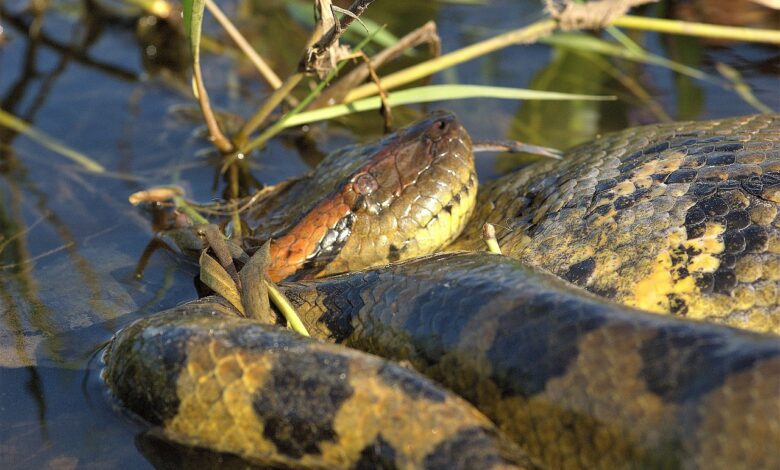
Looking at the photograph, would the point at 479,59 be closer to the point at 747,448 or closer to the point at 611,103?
the point at 611,103

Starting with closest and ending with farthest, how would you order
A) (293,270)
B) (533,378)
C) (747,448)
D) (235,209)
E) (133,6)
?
(747,448) → (533,378) → (293,270) → (235,209) → (133,6)

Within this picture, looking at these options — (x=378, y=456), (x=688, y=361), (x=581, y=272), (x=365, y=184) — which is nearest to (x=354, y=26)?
(x=365, y=184)

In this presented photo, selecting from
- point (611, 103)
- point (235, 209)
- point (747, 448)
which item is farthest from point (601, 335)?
point (611, 103)

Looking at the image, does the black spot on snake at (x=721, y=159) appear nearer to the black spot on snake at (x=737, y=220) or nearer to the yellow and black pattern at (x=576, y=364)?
the black spot on snake at (x=737, y=220)

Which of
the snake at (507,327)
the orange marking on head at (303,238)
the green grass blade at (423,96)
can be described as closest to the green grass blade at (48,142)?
the green grass blade at (423,96)

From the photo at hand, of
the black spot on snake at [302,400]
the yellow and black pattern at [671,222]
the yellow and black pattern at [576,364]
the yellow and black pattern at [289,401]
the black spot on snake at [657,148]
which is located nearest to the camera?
the yellow and black pattern at [576,364]

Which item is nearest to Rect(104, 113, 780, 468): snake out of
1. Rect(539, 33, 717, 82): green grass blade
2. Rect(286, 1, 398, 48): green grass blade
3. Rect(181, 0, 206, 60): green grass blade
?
Rect(181, 0, 206, 60): green grass blade

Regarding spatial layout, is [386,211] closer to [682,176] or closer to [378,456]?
[682,176]

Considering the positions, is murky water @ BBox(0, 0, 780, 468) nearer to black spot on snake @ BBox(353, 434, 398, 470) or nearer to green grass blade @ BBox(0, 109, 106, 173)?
green grass blade @ BBox(0, 109, 106, 173)

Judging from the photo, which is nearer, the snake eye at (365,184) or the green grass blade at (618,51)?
the snake eye at (365,184)
